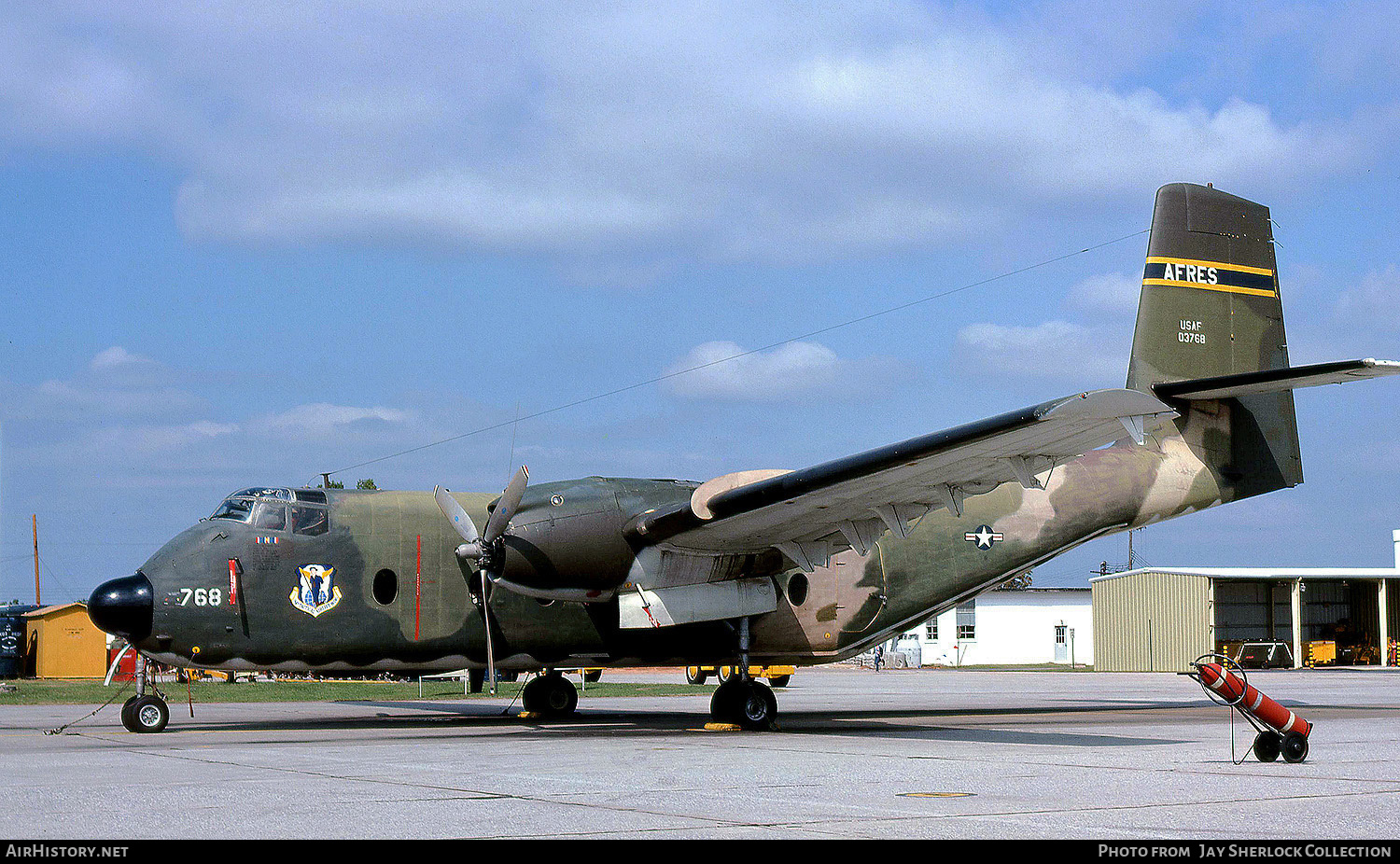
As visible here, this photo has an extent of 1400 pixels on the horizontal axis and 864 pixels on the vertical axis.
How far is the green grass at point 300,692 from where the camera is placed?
96.1 feet

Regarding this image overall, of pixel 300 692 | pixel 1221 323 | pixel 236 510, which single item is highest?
pixel 1221 323

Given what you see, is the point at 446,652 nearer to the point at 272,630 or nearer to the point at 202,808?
the point at 272,630

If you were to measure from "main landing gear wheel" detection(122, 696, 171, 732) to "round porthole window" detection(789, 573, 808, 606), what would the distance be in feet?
29.6

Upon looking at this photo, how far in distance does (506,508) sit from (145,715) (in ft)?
19.3

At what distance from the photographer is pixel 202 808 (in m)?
8.70

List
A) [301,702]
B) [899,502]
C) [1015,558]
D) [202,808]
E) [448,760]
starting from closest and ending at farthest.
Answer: [202,808] < [448,760] < [899,502] < [1015,558] < [301,702]

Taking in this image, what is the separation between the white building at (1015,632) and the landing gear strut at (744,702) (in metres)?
51.2

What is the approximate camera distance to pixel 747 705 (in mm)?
18000

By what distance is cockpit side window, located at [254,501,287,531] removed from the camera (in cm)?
1756

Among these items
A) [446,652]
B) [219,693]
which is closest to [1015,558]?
[446,652]

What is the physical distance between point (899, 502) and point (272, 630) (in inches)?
340

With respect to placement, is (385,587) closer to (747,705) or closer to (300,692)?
(747,705)

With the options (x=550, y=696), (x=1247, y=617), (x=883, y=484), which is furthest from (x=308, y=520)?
(x=1247, y=617)
